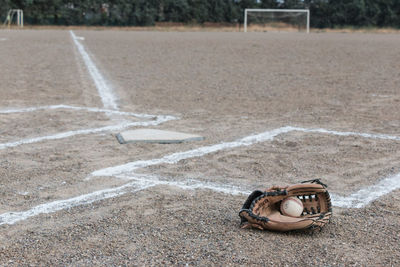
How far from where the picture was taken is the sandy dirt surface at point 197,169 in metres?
2.94

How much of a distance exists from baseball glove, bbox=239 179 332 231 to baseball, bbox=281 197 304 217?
0.02m

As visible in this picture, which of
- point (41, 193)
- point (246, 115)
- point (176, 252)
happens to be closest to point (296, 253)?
point (176, 252)

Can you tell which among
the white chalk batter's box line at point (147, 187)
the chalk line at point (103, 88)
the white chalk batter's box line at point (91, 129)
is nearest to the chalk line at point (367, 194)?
the white chalk batter's box line at point (147, 187)

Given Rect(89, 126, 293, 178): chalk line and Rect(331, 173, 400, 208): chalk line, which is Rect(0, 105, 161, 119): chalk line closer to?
Rect(89, 126, 293, 178): chalk line

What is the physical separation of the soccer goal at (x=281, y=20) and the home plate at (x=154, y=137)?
1315 inches

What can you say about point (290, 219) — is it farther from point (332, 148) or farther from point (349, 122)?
point (349, 122)

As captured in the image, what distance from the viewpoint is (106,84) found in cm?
943

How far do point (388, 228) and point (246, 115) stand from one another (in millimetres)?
3644

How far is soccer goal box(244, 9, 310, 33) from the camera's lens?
1512 inches

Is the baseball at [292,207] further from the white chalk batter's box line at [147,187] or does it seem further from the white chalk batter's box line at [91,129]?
the white chalk batter's box line at [91,129]

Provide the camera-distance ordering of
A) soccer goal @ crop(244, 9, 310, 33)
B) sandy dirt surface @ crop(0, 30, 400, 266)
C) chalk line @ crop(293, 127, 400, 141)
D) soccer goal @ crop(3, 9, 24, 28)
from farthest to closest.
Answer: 1. soccer goal @ crop(3, 9, 24, 28)
2. soccer goal @ crop(244, 9, 310, 33)
3. chalk line @ crop(293, 127, 400, 141)
4. sandy dirt surface @ crop(0, 30, 400, 266)

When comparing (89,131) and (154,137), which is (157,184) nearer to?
(154,137)

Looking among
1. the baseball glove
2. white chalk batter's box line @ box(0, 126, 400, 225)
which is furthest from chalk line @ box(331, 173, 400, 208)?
the baseball glove

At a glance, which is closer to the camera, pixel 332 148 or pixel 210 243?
pixel 210 243
